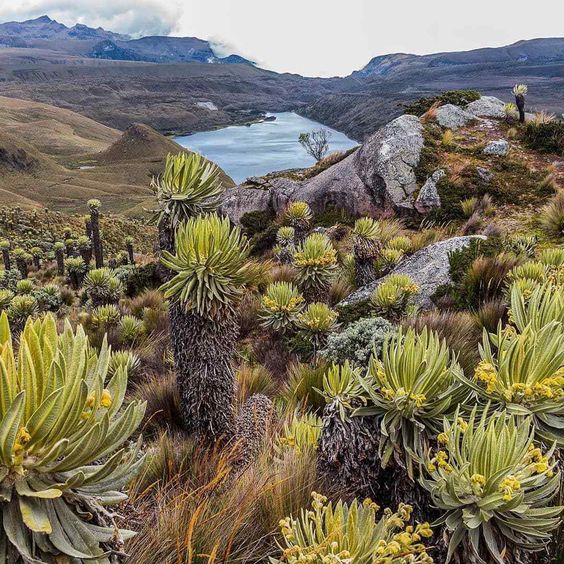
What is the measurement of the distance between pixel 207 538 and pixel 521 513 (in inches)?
52.5

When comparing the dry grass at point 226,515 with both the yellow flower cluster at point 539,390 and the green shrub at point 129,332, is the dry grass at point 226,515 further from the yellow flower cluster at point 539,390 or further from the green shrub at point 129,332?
the green shrub at point 129,332

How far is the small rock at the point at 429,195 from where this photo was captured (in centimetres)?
1242

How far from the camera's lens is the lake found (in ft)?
294

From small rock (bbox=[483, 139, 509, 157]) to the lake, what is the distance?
56.7 m

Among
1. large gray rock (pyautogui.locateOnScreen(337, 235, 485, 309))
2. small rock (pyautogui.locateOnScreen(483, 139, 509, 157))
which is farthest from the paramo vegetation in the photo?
small rock (pyautogui.locateOnScreen(483, 139, 509, 157))

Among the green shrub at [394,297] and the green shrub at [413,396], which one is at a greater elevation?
the green shrub at [413,396]

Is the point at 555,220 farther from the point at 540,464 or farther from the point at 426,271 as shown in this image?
the point at 540,464

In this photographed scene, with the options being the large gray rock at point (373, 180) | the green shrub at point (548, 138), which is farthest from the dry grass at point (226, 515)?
the green shrub at point (548, 138)

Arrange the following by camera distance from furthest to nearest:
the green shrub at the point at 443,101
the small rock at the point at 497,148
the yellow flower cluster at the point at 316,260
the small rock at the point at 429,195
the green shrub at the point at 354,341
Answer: the green shrub at the point at 443,101 < the small rock at the point at 497,148 < the small rock at the point at 429,195 < the yellow flower cluster at the point at 316,260 < the green shrub at the point at 354,341

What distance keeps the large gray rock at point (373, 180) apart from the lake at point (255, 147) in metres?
54.5

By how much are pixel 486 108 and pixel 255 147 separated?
A: 345ft

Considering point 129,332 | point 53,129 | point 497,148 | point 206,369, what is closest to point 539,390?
point 206,369

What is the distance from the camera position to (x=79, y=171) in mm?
88250

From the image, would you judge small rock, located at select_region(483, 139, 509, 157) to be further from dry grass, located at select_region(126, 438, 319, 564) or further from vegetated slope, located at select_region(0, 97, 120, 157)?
vegetated slope, located at select_region(0, 97, 120, 157)
